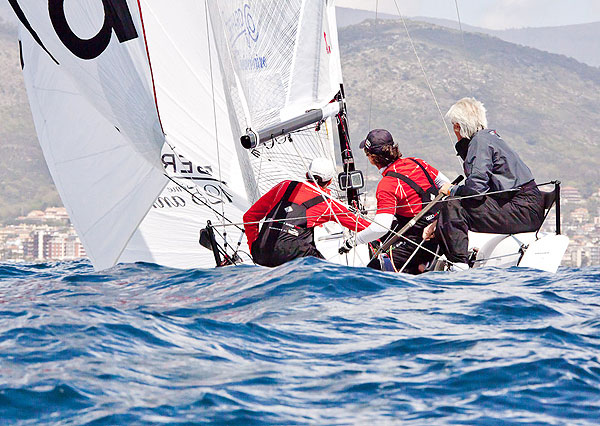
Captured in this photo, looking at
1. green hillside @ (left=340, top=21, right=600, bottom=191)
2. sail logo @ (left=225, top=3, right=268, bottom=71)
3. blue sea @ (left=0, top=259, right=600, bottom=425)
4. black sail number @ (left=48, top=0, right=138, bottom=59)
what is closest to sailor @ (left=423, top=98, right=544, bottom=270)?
blue sea @ (left=0, top=259, right=600, bottom=425)

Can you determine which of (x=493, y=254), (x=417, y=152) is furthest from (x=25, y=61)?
(x=417, y=152)

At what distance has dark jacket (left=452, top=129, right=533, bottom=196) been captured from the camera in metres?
4.67

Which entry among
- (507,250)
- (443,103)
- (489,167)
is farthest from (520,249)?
(443,103)

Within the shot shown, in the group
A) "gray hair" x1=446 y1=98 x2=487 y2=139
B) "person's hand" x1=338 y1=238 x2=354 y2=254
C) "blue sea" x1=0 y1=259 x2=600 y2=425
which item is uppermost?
"gray hair" x1=446 y1=98 x2=487 y2=139

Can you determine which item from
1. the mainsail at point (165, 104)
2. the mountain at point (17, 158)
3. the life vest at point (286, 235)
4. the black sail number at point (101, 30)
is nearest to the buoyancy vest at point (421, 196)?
the life vest at point (286, 235)

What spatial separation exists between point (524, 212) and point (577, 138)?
125 meters

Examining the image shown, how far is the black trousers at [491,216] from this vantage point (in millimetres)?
4742

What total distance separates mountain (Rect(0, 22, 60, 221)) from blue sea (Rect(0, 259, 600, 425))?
9334cm

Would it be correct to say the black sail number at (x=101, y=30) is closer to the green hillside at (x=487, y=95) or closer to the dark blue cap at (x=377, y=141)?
the dark blue cap at (x=377, y=141)

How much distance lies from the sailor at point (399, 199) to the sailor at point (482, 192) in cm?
14

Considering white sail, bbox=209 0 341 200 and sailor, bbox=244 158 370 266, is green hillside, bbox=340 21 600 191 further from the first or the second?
sailor, bbox=244 158 370 266

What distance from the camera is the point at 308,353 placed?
2.92 m

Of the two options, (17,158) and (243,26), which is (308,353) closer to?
(243,26)

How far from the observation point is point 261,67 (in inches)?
233
